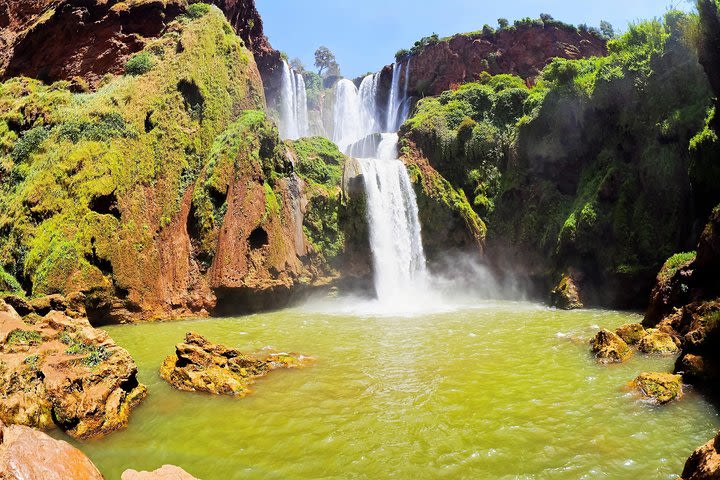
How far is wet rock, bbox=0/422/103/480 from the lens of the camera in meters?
4.11

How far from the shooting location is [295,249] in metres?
24.1

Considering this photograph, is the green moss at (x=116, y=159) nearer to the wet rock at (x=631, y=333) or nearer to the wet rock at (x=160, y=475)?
the wet rock at (x=160, y=475)

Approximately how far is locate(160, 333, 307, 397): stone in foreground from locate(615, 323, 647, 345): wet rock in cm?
893

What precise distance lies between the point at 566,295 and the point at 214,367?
56.3 feet

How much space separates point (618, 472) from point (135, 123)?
2340 centimetres

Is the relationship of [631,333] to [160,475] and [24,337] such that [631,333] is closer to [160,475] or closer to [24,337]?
[160,475]

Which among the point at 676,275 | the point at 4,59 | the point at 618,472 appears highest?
the point at 4,59

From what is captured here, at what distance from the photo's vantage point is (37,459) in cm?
→ 432

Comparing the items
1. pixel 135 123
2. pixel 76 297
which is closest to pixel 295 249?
pixel 135 123

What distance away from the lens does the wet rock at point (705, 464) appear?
4.28 meters

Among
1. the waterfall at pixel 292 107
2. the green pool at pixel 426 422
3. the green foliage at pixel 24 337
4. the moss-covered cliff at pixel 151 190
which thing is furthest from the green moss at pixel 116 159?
the waterfall at pixel 292 107

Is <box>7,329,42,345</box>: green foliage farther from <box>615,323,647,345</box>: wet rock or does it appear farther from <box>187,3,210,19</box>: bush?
<box>187,3,210,19</box>: bush

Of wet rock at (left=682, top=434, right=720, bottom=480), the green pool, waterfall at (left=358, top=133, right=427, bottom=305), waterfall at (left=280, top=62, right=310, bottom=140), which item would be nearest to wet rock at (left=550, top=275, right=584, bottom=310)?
waterfall at (left=358, top=133, right=427, bottom=305)

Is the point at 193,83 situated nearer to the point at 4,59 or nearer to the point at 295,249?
the point at 295,249
